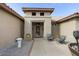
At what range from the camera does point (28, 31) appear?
16562 millimetres

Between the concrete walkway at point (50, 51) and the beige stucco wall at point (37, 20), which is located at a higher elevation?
the beige stucco wall at point (37, 20)

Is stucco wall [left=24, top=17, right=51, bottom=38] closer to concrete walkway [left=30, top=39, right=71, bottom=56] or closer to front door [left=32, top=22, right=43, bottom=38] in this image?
front door [left=32, top=22, right=43, bottom=38]

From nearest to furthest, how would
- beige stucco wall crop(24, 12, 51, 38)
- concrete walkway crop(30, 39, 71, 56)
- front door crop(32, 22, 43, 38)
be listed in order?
concrete walkway crop(30, 39, 71, 56) → beige stucco wall crop(24, 12, 51, 38) → front door crop(32, 22, 43, 38)

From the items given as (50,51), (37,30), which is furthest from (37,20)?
(50,51)

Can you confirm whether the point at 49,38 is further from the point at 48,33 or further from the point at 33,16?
the point at 33,16

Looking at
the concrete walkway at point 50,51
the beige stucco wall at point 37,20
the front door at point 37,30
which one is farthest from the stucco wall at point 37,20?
the concrete walkway at point 50,51

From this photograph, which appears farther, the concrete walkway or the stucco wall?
the stucco wall

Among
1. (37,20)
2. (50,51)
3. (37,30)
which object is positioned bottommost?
(50,51)

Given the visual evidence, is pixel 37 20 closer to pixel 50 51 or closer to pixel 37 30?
pixel 37 30

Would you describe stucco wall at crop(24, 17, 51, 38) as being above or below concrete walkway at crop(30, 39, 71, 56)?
above

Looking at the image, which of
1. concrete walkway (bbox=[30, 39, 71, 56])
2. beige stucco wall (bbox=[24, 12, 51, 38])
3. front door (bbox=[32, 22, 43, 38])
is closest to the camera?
concrete walkway (bbox=[30, 39, 71, 56])

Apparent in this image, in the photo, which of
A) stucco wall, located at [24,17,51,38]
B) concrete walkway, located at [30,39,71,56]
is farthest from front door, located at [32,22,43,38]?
concrete walkway, located at [30,39,71,56]

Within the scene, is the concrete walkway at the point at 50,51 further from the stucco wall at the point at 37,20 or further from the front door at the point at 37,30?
the front door at the point at 37,30

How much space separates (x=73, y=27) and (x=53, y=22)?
5.47 metres
